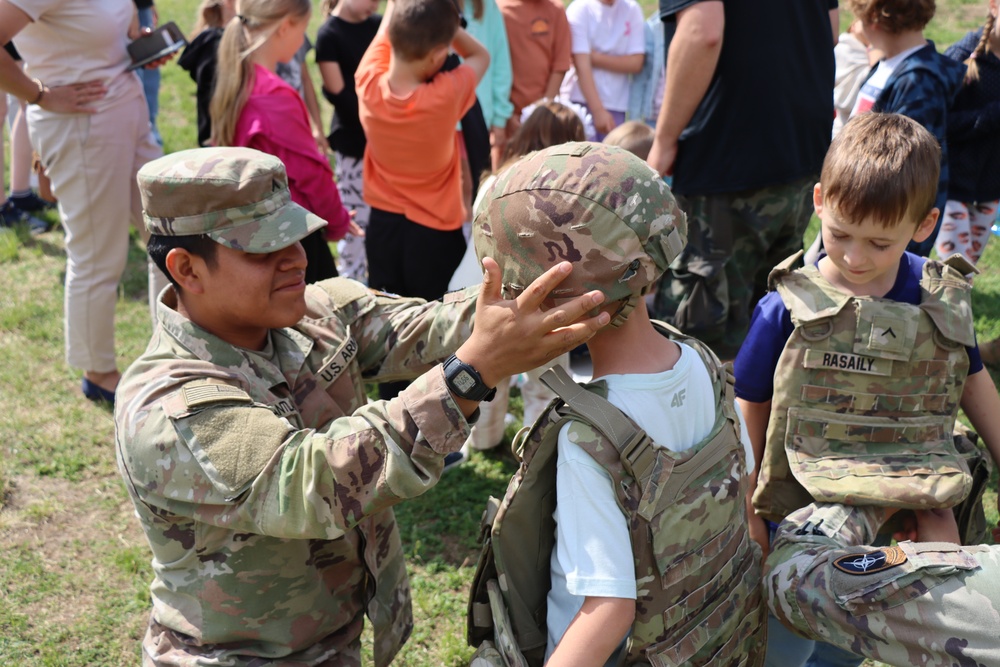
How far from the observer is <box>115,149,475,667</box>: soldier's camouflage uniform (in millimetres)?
1839

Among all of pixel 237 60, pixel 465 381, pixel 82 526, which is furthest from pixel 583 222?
pixel 82 526

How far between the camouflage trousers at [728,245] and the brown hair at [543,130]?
0.62m

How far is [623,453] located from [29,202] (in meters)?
7.30

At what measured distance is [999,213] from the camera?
567 centimetres

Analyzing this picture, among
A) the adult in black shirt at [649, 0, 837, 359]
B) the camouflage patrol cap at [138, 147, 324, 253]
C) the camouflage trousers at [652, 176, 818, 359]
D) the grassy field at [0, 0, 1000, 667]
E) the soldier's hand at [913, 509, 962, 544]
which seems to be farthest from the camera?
the camouflage trousers at [652, 176, 818, 359]

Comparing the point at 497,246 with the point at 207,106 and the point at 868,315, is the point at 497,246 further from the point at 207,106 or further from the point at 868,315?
the point at 207,106

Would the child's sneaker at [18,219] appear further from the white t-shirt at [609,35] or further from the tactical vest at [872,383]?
the tactical vest at [872,383]

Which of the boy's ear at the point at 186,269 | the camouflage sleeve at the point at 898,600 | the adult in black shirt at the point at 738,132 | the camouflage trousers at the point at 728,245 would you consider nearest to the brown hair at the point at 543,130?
the adult in black shirt at the point at 738,132

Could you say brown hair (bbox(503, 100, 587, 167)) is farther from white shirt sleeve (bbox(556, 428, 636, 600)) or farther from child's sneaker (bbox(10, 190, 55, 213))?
child's sneaker (bbox(10, 190, 55, 213))

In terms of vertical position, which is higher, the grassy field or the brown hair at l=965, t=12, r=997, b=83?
the brown hair at l=965, t=12, r=997, b=83

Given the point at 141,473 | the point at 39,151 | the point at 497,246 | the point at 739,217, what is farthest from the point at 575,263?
the point at 39,151

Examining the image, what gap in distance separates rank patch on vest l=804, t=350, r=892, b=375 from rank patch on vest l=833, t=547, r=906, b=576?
651mm

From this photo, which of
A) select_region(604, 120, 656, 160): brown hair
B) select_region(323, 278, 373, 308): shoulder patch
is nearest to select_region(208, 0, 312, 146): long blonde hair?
select_region(604, 120, 656, 160): brown hair

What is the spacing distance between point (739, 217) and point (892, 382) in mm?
1536
